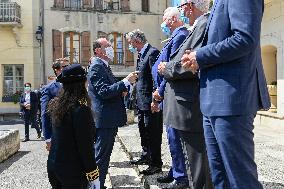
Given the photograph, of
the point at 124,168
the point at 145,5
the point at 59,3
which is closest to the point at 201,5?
the point at 124,168

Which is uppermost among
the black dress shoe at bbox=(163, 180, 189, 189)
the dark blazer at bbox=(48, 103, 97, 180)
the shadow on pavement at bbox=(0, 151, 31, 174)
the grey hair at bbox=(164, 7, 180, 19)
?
the grey hair at bbox=(164, 7, 180, 19)

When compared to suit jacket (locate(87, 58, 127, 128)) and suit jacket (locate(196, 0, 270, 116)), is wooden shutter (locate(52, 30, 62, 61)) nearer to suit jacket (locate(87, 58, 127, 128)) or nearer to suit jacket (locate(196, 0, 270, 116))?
suit jacket (locate(87, 58, 127, 128))

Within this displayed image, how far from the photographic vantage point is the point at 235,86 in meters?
2.54

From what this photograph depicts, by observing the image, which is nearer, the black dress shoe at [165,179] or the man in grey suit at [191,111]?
the man in grey suit at [191,111]

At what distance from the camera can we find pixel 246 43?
8.18 feet

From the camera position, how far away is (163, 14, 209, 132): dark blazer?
3.38 m

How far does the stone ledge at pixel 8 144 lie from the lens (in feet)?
27.4

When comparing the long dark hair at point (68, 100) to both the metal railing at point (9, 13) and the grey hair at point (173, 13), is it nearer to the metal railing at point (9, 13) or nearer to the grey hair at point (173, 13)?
the grey hair at point (173, 13)

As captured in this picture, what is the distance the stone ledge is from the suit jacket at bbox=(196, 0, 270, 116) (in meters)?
6.54

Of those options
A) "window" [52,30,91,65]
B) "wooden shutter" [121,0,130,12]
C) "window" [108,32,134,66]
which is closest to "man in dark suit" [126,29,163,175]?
"window" [52,30,91,65]

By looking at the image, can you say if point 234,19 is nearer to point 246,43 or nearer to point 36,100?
point 246,43

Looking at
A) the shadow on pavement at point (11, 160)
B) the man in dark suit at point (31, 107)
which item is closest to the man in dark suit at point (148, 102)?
the shadow on pavement at point (11, 160)

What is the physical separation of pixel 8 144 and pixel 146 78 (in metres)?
4.33

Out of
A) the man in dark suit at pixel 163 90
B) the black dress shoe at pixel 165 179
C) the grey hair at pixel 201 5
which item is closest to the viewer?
the grey hair at pixel 201 5
